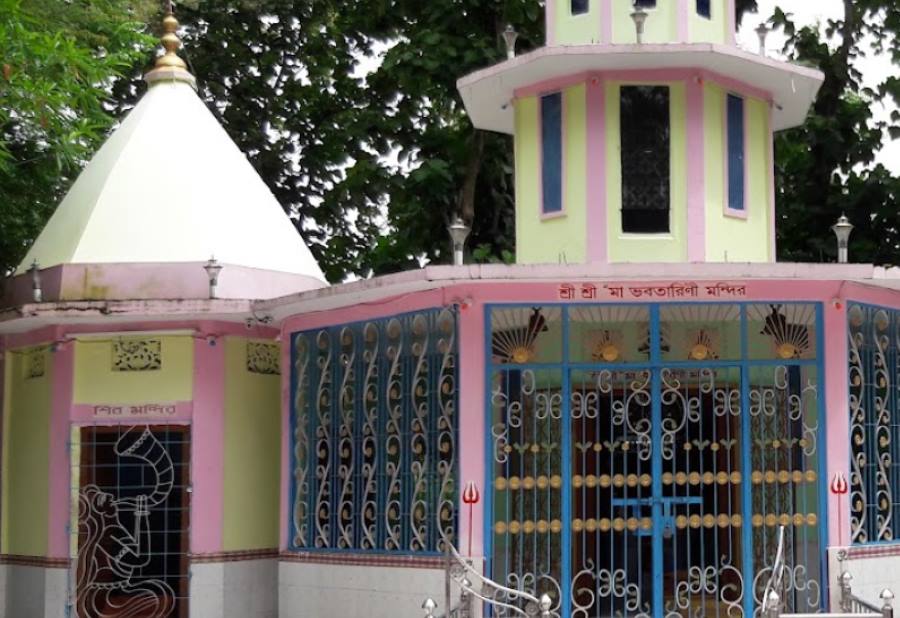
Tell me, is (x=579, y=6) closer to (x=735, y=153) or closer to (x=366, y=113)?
(x=735, y=153)

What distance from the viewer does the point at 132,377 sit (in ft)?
48.1

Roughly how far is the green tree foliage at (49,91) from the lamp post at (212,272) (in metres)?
2.03

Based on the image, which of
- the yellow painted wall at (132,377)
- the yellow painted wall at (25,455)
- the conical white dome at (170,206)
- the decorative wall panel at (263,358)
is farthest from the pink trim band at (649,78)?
the yellow painted wall at (25,455)

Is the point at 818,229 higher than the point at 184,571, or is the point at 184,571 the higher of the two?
the point at 818,229

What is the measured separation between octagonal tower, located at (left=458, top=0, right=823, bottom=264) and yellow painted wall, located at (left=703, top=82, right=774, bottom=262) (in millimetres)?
13

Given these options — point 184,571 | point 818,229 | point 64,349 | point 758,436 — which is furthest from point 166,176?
point 818,229

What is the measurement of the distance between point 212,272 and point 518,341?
3.30 metres

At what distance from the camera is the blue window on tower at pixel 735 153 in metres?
14.0

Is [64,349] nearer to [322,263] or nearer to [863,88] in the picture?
[322,263]

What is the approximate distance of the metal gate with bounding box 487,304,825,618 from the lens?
1217 centimetres

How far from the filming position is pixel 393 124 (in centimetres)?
2203

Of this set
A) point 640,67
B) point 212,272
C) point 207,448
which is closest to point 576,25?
point 640,67

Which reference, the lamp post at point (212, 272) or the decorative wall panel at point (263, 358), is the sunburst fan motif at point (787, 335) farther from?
the decorative wall panel at point (263, 358)

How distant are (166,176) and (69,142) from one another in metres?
1.33
